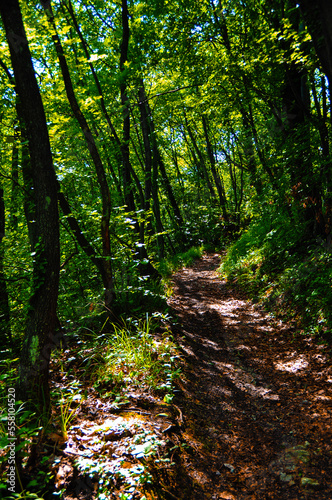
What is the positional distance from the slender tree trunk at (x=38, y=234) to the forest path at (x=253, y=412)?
161 cm

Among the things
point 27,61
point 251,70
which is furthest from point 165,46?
point 27,61

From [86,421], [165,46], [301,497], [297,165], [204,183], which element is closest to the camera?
[301,497]

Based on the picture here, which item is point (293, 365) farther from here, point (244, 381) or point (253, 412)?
point (253, 412)

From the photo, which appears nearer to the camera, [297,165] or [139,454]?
[139,454]

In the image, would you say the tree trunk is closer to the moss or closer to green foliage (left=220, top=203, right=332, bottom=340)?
the moss

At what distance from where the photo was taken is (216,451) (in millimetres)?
2844

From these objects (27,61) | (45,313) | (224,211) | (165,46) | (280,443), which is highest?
(165,46)

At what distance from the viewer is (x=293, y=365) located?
13.5 ft

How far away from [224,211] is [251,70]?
10.9 metres

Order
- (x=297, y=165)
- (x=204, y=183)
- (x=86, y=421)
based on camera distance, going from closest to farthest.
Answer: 1. (x=86, y=421)
2. (x=297, y=165)
3. (x=204, y=183)

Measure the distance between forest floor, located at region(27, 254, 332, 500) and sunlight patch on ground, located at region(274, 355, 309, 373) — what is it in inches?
0.8

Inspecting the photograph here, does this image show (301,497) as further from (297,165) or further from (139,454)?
(297,165)

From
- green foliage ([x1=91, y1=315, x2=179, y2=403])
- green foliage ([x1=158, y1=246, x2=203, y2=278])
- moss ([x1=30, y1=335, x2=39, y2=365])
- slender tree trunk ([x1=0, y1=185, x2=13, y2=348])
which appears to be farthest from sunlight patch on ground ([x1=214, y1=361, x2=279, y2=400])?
green foliage ([x1=158, y1=246, x2=203, y2=278])

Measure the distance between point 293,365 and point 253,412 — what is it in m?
1.12
